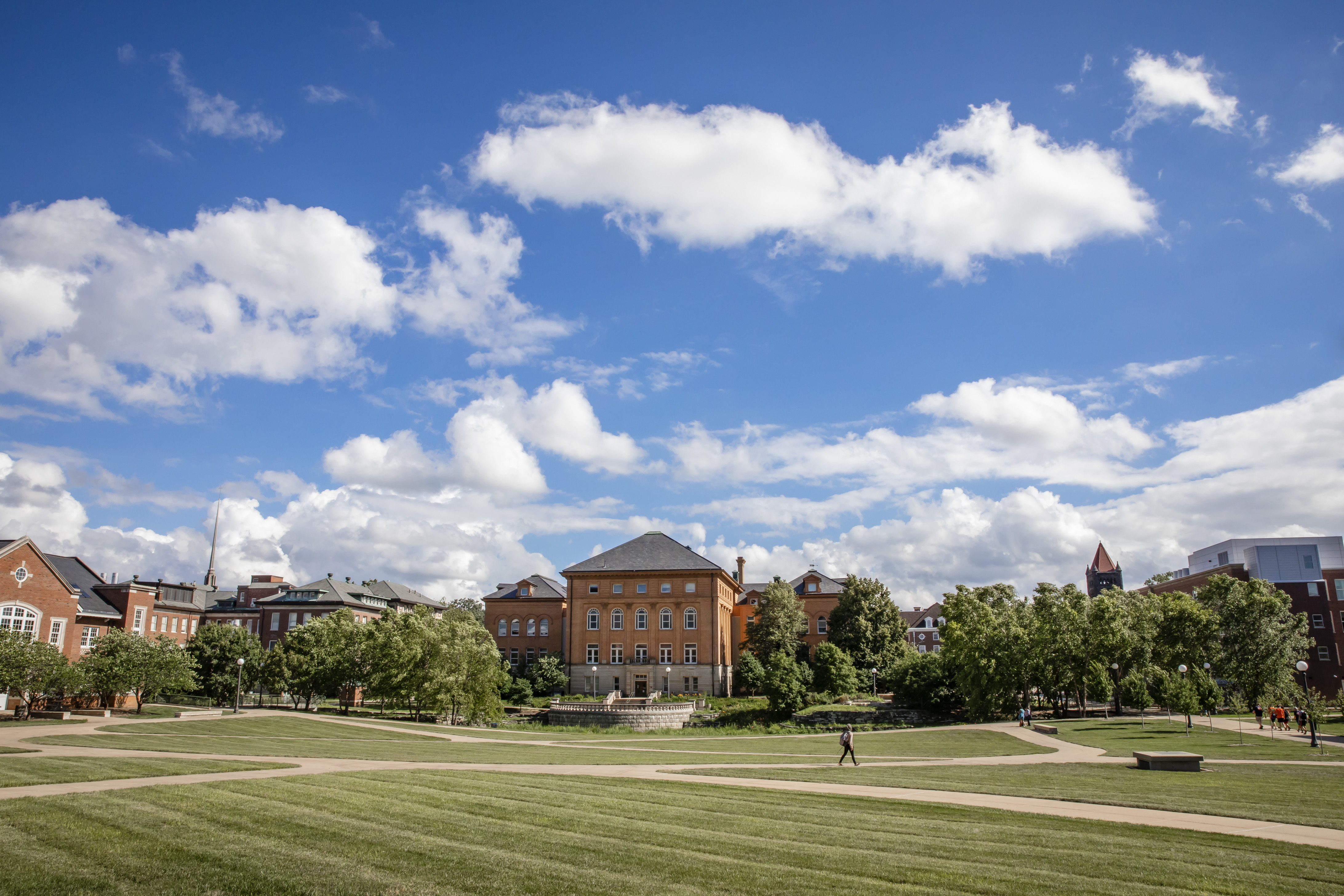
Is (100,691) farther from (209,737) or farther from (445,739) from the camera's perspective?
(445,739)

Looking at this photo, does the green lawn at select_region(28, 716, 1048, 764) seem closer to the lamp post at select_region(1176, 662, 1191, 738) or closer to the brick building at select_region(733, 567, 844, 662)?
the lamp post at select_region(1176, 662, 1191, 738)

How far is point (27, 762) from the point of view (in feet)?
67.7

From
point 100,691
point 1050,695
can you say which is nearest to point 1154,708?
point 1050,695

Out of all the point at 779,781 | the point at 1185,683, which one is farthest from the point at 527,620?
the point at 779,781

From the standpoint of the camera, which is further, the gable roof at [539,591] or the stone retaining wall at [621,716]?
the gable roof at [539,591]

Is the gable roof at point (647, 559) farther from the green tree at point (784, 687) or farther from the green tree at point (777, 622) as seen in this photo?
the green tree at point (784, 687)

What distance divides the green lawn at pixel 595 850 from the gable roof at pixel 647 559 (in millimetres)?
62644

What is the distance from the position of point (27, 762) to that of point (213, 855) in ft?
47.2

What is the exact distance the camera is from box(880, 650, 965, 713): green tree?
55.9 meters

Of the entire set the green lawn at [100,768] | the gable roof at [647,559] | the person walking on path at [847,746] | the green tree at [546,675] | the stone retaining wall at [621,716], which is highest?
the gable roof at [647,559]

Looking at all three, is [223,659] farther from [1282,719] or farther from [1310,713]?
[1282,719]

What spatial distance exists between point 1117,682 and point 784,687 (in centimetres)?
2202

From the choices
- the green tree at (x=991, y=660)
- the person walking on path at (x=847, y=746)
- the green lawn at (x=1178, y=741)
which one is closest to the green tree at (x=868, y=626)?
the green tree at (x=991, y=660)

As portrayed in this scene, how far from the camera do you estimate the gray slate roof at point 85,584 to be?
5891 cm
